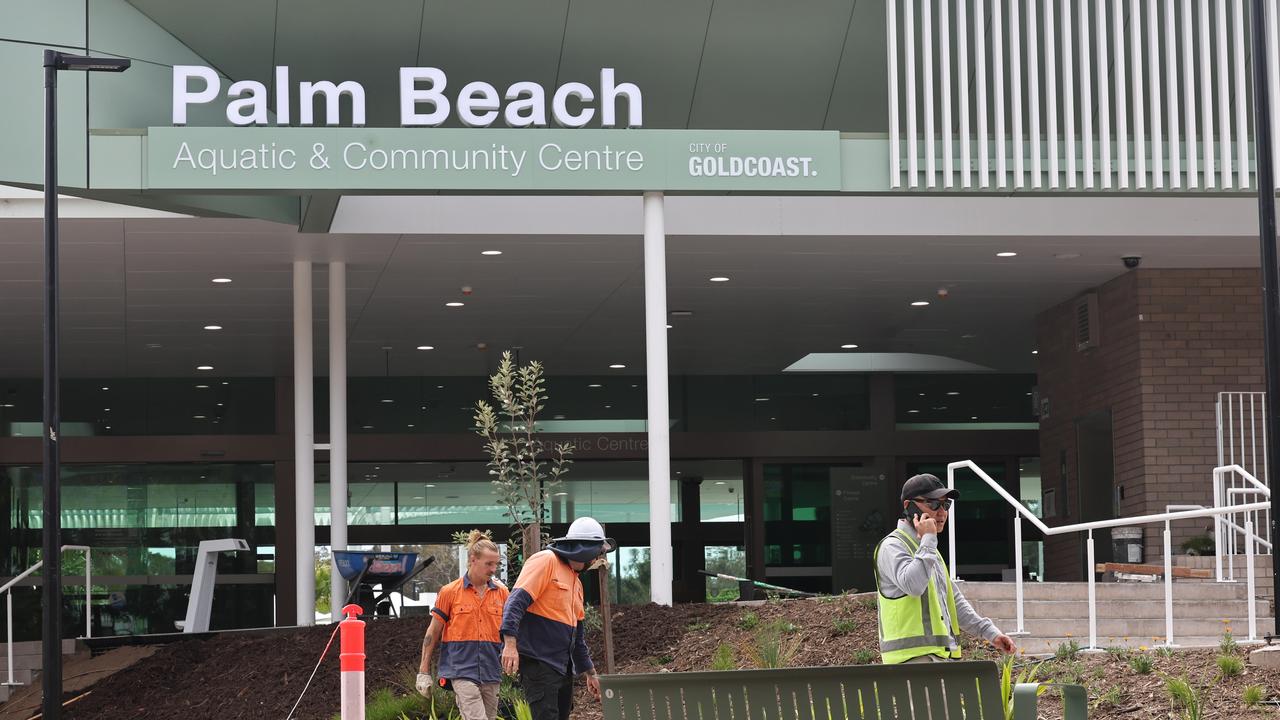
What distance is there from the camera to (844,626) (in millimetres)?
13422

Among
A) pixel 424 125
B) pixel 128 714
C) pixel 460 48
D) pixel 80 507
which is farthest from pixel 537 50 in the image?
pixel 80 507

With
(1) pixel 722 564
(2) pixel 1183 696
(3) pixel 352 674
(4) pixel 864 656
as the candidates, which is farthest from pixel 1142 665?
(1) pixel 722 564

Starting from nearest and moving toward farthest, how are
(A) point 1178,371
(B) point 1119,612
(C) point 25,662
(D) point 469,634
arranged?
1. (D) point 469,634
2. (B) point 1119,612
3. (A) point 1178,371
4. (C) point 25,662

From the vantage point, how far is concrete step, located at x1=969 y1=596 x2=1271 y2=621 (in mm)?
13469

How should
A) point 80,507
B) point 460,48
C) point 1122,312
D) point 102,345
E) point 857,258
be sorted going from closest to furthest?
point 460,48 → point 857,258 → point 1122,312 → point 102,345 → point 80,507

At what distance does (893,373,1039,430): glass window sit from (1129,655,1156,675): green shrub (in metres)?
17.3

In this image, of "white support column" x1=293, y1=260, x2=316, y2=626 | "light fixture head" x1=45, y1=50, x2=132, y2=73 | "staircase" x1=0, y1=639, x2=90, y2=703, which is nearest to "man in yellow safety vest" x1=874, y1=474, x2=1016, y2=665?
"light fixture head" x1=45, y1=50, x2=132, y2=73

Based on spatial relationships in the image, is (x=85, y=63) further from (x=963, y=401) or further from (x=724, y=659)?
(x=963, y=401)

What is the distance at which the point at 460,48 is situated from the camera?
1711 cm

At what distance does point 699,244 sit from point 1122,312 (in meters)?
5.76

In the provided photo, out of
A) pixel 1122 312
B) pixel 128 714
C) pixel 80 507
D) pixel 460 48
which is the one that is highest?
pixel 460 48

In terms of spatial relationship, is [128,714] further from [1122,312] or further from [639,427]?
[639,427]

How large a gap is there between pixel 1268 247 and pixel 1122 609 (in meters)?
3.85

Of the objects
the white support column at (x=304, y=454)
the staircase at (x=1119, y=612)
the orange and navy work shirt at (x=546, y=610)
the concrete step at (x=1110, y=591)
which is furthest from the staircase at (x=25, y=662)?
the orange and navy work shirt at (x=546, y=610)
